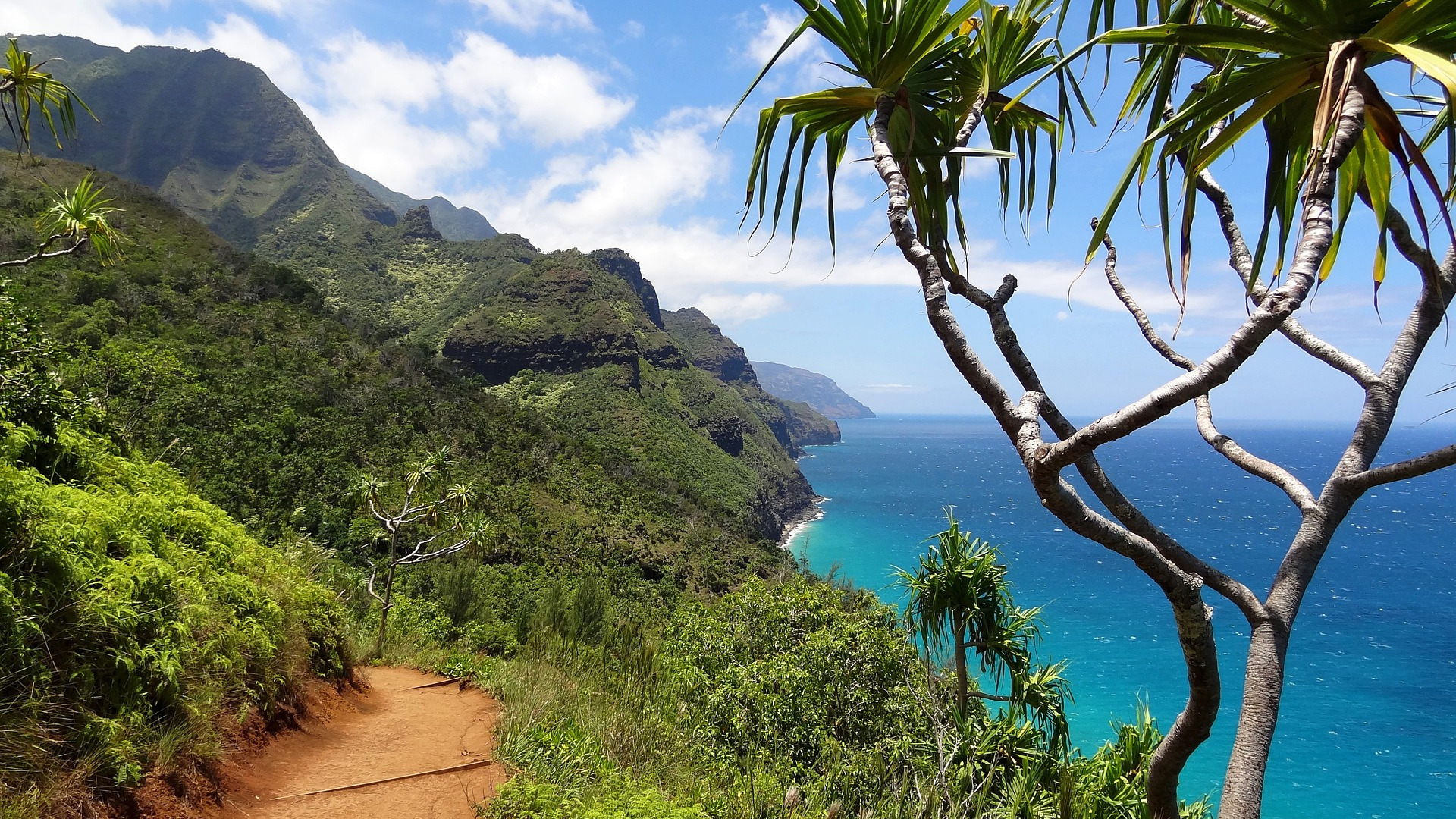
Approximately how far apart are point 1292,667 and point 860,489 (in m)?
72.6

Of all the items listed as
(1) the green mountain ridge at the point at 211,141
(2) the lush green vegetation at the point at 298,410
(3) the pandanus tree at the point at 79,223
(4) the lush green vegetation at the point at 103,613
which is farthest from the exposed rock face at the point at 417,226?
(4) the lush green vegetation at the point at 103,613

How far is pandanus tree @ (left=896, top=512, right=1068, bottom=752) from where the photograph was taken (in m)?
6.07

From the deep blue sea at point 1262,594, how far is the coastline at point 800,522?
1512mm

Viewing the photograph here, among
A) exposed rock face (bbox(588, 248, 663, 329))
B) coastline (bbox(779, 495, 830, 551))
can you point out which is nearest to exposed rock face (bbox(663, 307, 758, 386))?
exposed rock face (bbox(588, 248, 663, 329))

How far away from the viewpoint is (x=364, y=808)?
12.6 ft

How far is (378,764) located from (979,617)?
4.99m

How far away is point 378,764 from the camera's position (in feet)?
15.7

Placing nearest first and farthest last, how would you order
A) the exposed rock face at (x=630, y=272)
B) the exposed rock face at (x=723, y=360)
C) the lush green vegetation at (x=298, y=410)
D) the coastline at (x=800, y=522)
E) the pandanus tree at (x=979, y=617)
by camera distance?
the pandanus tree at (x=979, y=617) < the lush green vegetation at (x=298, y=410) < the coastline at (x=800, y=522) < the exposed rock face at (x=630, y=272) < the exposed rock face at (x=723, y=360)

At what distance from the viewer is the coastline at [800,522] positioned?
2953 inches

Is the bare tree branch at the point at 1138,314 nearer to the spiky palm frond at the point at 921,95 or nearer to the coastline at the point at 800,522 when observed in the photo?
the spiky palm frond at the point at 921,95

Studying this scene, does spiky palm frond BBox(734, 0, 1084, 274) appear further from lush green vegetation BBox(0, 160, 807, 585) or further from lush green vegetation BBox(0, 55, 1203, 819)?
lush green vegetation BBox(0, 160, 807, 585)

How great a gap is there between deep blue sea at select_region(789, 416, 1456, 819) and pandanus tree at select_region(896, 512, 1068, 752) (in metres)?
1.10

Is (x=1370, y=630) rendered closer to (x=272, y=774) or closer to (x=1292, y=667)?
(x=1292, y=667)

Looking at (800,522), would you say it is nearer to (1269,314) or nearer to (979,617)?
(979,617)
